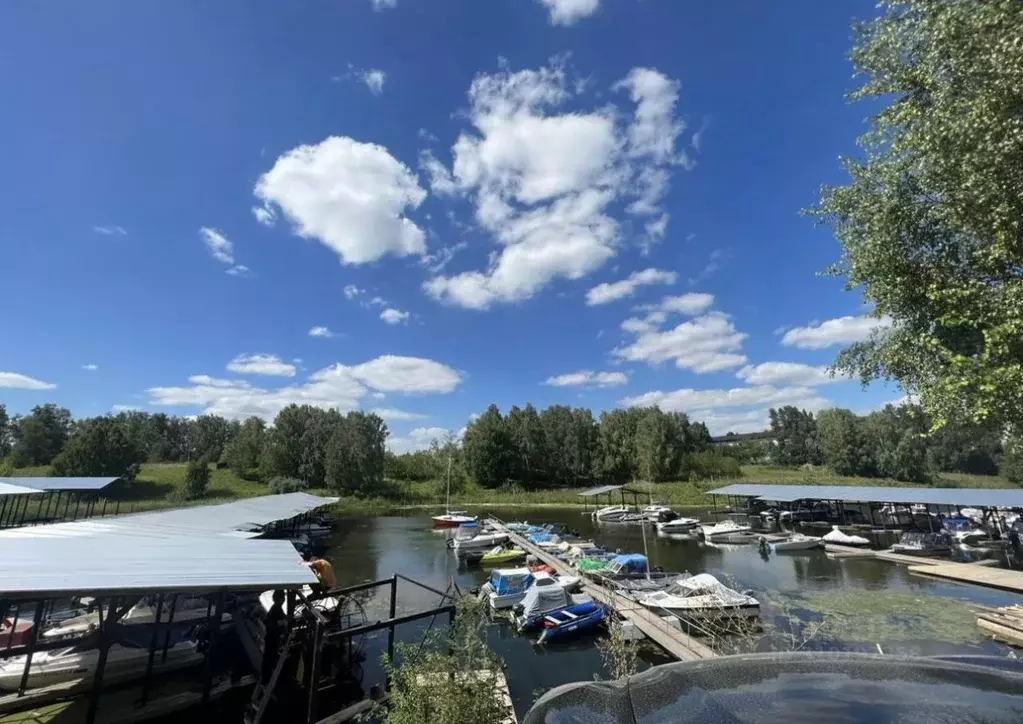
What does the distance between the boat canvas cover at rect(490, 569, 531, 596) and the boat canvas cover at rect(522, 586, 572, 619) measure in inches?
74.7

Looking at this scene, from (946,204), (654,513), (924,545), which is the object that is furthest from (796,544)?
(946,204)

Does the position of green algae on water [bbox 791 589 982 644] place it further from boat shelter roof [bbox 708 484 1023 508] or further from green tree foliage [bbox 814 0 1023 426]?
boat shelter roof [bbox 708 484 1023 508]

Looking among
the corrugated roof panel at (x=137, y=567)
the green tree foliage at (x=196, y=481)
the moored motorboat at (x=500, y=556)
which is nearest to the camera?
the corrugated roof panel at (x=137, y=567)

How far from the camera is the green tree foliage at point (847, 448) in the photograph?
77.0 metres

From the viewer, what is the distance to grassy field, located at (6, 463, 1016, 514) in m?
60.9

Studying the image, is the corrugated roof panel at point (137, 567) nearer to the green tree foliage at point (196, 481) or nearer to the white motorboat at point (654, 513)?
the white motorboat at point (654, 513)

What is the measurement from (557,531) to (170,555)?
99.9 ft

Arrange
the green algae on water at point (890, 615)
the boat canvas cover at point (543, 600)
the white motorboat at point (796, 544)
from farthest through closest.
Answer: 1. the white motorboat at point (796, 544)
2. the boat canvas cover at point (543, 600)
3. the green algae on water at point (890, 615)

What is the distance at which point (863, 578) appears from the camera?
2531 cm

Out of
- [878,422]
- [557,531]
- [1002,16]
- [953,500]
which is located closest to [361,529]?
[557,531]

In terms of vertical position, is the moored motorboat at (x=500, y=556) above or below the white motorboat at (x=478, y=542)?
below

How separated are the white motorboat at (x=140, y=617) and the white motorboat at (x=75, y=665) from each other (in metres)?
0.88

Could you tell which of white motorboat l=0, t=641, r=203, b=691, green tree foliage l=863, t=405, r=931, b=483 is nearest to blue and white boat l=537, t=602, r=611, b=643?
white motorboat l=0, t=641, r=203, b=691

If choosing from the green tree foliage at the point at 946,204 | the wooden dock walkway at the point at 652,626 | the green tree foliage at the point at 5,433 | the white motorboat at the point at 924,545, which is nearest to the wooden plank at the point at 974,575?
the white motorboat at the point at 924,545
